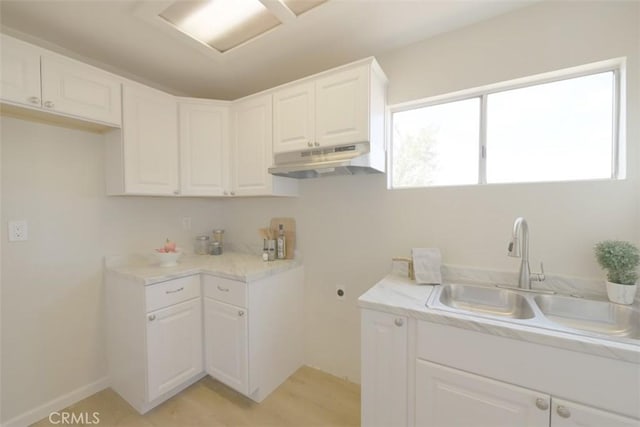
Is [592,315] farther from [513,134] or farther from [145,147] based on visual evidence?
[145,147]

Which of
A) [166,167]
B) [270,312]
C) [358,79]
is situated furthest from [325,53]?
[270,312]

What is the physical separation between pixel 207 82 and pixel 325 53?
3.69 feet

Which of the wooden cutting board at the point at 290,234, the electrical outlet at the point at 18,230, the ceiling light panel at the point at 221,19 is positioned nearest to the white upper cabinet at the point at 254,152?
the wooden cutting board at the point at 290,234

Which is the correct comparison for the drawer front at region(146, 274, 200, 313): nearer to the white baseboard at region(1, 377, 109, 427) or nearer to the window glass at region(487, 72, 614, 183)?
the white baseboard at region(1, 377, 109, 427)

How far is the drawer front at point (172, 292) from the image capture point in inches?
64.4

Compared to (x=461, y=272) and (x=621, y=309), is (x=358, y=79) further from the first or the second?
(x=621, y=309)

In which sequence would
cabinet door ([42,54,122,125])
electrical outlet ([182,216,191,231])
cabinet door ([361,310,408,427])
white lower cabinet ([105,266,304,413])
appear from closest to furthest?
cabinet door ([361,310,408,427])
cabinet door ([42,54,122,125])
white lower cabinet ([105,266,304,413])
electrical outlet ([182,216,191,231])

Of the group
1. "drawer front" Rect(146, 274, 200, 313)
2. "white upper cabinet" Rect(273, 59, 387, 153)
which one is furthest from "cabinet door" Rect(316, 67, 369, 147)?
"drawer front" Rect(146, 274, 200, 313)

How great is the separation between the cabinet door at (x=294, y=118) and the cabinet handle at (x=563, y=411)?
171 centimetres

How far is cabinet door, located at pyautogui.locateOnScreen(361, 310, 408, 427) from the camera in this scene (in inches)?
48.1

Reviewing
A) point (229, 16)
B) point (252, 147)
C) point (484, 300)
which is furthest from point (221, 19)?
point (484, 300)

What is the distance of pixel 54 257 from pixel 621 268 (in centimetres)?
320

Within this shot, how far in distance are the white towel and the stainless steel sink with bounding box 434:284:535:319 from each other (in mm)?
75

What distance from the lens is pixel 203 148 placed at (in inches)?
83.7
